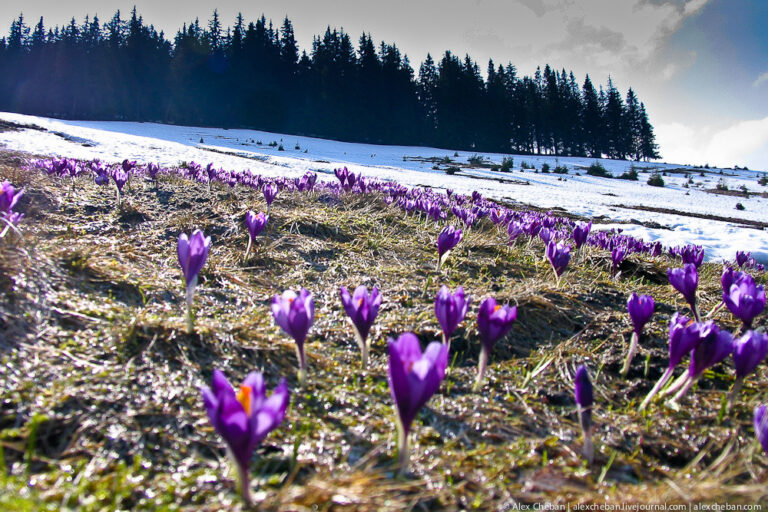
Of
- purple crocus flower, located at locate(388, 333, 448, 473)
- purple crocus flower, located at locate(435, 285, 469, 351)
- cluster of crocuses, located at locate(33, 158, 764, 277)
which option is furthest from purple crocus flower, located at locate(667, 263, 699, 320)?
purple crocus flower, located at locate(388, 333, 448, 473)

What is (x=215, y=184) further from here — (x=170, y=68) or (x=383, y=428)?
(x=170, y=68)

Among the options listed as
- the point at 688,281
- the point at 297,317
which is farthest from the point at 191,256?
the point at 688,281

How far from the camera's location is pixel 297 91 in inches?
1802

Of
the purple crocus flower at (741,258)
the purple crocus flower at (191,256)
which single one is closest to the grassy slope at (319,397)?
the purple crocus flower at (191,256)

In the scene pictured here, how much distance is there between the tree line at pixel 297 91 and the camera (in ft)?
137

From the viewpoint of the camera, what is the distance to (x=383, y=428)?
3.32 feet

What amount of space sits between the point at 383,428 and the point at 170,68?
49.5m

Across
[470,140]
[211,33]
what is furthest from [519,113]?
[211,33]

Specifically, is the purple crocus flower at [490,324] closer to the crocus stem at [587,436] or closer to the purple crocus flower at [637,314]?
the crocus stem at [587,436]

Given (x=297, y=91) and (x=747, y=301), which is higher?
(x=297, y=91)

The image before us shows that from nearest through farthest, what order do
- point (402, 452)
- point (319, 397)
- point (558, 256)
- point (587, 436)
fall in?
1. point (402, 452)
2. point (587, 436)
3. point (319, 397)
4. point (558, 256)

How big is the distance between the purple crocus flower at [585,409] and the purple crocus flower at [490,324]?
9.4 inches

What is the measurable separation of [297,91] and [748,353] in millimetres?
49206

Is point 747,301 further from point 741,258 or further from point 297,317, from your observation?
point 741,258
